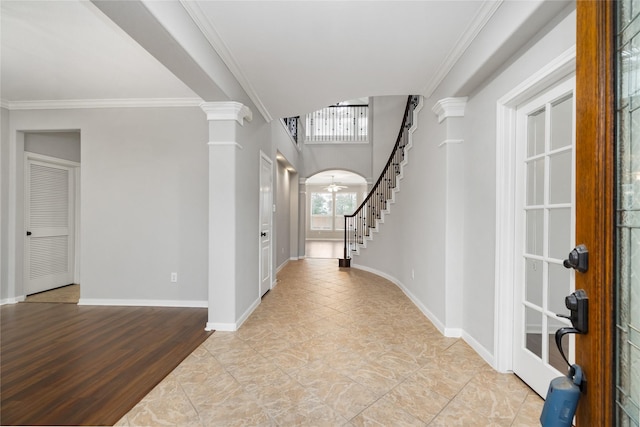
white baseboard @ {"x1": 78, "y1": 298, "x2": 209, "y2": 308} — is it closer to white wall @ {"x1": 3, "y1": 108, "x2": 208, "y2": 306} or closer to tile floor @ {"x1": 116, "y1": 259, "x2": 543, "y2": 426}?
white wall @ {"x1": 3, "y1": 108, "x2": 208, "y2": 306}

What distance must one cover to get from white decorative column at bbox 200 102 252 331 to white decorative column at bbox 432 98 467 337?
2.12 meters

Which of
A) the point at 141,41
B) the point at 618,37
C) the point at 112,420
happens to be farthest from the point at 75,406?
the point at 618,37

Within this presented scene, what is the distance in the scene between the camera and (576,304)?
86 centimetres

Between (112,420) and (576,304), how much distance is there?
2322mm

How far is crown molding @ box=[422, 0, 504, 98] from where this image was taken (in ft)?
6.42

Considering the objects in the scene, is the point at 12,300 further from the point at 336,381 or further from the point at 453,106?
the point at 453,106

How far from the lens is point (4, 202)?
12.9 feet

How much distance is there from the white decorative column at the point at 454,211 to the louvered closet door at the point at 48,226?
219 inches

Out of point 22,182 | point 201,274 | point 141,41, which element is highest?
point 141,41

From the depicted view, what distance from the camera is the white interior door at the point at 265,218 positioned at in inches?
164

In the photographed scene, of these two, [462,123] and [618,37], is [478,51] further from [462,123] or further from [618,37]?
[618,37]

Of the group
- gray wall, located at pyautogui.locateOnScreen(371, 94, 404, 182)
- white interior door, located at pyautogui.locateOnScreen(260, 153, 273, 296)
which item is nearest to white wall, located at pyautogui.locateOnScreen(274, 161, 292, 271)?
white interior door, located at pyautogui.locateOnScreen(260, 153, 273, 296)

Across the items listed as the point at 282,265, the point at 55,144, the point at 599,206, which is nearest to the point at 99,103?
the point at 55,144

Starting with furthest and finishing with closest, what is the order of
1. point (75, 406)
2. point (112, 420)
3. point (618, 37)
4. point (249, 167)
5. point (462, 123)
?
point (249, 167) → point (462, 123) → point (75, 406) → point (112, 420) → point (618, 37)
